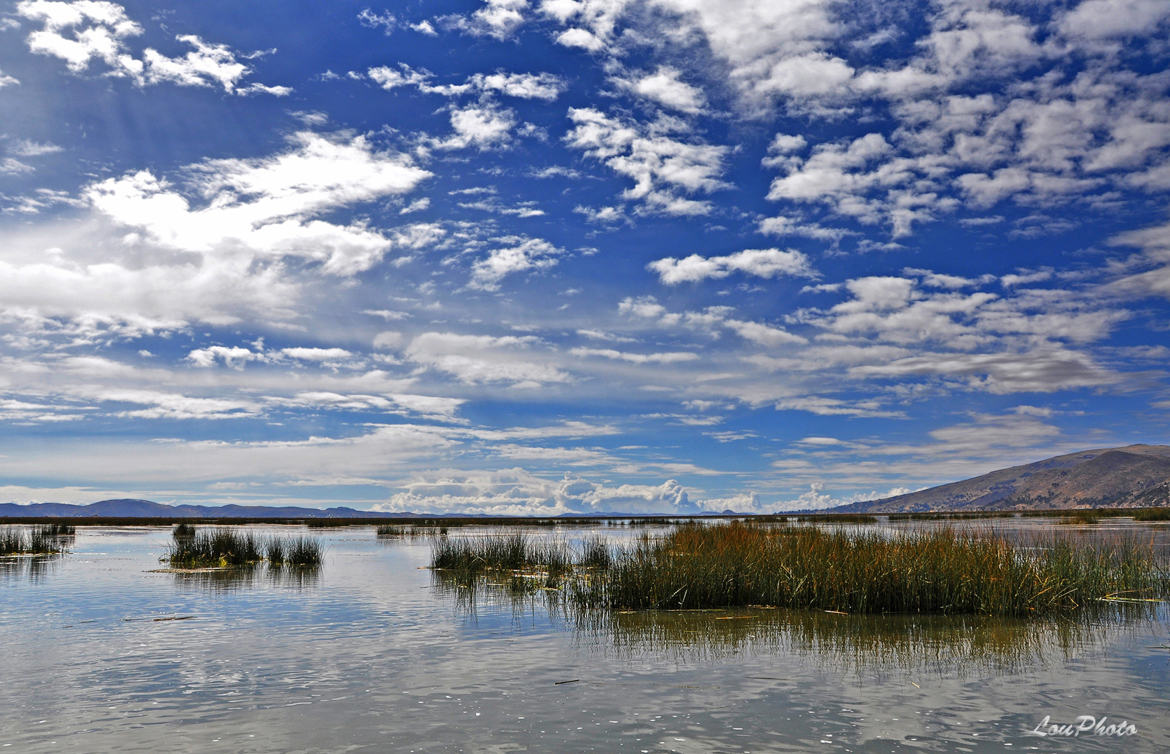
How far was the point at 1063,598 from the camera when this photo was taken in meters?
15.4

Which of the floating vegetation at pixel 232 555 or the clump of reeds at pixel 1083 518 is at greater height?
the floating vegetation at pixel 232 555

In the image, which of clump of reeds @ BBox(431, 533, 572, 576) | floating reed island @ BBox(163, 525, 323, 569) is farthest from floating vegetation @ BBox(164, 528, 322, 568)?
clump of reeds @ BBox(431, 533, 572, 576)

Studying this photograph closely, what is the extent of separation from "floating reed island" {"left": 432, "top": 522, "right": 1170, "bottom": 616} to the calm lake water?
0.86 metres

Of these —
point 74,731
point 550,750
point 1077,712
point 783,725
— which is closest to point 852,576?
point 1077,712

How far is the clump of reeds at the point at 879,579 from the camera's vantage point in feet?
48.2

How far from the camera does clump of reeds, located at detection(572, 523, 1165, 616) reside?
14688mm

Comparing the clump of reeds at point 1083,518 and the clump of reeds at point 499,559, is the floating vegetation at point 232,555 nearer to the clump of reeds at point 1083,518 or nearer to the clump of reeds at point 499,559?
the clump of reeds at point 499,559

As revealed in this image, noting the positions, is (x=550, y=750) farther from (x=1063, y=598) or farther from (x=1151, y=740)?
(x=1063, y=598)
